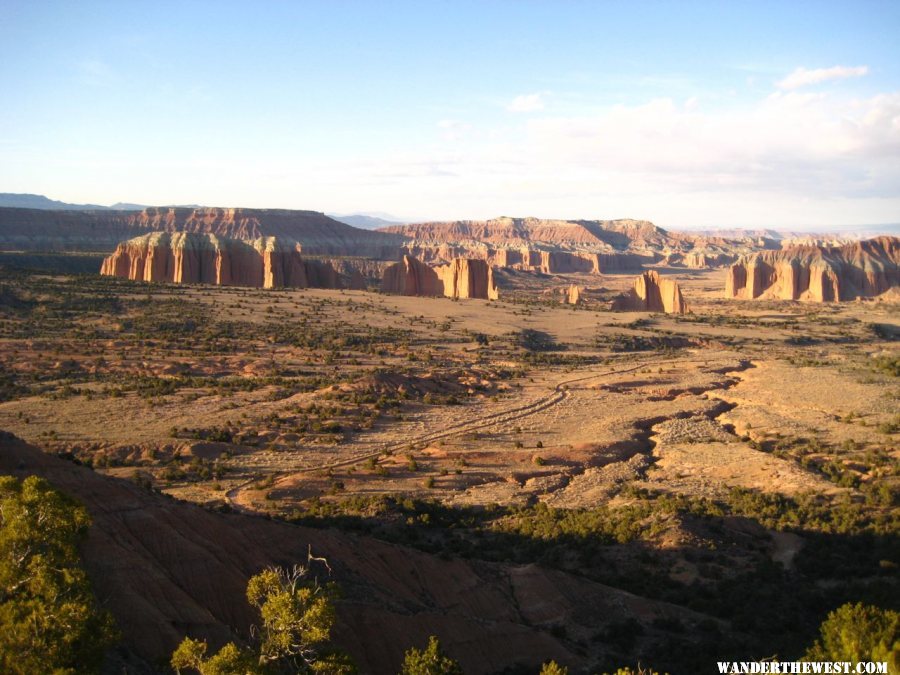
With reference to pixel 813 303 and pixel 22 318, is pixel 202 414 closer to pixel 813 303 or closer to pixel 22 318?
pixel 22 318

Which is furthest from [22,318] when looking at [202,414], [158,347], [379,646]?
[379,646]

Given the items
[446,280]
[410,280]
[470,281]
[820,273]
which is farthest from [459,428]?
[820,273]

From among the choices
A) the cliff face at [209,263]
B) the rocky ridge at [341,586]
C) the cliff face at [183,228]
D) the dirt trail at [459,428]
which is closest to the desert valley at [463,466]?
the rocky ridge at [341,586]

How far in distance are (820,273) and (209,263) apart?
8797 cm

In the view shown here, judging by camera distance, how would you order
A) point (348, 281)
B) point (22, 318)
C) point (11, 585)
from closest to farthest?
point (11, 585) < point (22, 318) < point (348, 281)

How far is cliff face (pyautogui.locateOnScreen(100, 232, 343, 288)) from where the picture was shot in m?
85.2

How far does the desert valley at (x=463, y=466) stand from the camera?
13.8m

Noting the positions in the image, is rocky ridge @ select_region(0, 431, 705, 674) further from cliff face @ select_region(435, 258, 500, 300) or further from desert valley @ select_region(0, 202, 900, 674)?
cliff face @ select_region(435, 258, 500, 300)

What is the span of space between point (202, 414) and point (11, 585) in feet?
80.4

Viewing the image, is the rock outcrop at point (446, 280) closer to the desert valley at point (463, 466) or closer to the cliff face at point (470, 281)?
the cliff face at point (470, 281)

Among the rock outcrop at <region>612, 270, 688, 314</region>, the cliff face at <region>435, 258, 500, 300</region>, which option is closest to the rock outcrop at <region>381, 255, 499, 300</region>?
the cliff face at <region>435, 258, 500, 300</region>

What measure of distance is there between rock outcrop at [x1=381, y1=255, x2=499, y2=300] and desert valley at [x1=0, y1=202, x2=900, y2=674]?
681 inches

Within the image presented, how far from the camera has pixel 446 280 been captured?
319ft

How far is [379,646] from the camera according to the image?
13.0 metres
